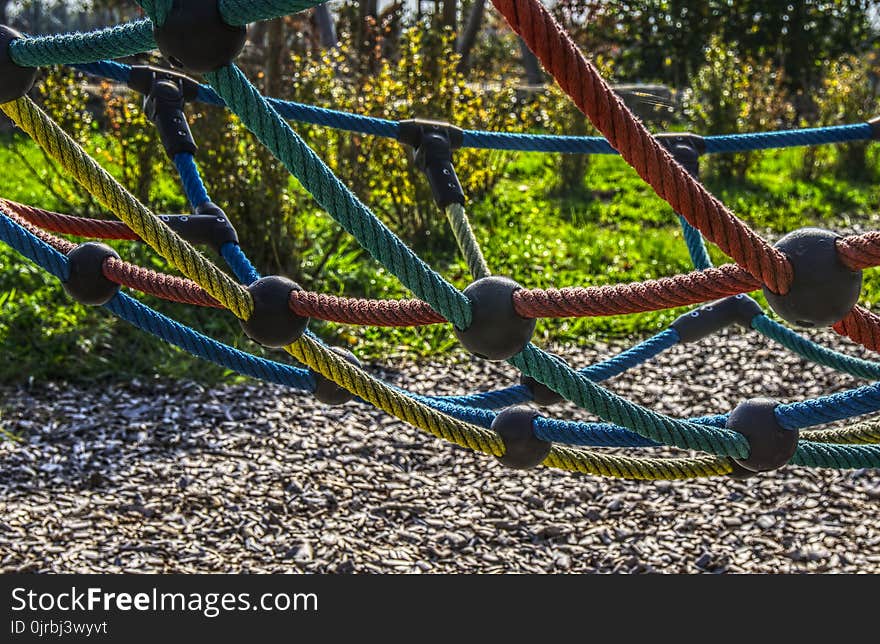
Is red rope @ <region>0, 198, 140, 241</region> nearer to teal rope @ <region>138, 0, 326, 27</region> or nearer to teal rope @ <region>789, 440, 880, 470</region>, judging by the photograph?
teal rope @ <region>138, 0, 326, 27</region>

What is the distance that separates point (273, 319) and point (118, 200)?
0.88 ft

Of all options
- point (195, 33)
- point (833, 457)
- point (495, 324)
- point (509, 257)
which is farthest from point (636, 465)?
point (509, 257)

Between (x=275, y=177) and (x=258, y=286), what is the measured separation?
344 centimetres

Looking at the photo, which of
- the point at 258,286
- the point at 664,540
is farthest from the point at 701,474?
the point at 664,540

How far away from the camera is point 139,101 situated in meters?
5.63

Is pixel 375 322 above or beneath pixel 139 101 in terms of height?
beneath

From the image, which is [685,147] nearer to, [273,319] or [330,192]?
[273,319]

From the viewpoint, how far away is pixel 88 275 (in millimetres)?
1679

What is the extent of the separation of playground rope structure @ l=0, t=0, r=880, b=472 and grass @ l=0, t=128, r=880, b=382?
2178 millimetres

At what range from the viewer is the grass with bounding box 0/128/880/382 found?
13.6ft

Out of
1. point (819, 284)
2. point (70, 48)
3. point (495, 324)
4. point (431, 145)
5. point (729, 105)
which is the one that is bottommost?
point (819, 284)

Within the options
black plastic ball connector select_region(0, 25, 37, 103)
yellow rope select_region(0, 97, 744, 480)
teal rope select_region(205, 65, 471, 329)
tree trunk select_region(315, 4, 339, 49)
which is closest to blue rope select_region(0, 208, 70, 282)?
yellow rope select_region(0, 97, 744, 480)

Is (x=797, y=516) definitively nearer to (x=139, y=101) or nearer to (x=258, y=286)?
(x=258, y=286)

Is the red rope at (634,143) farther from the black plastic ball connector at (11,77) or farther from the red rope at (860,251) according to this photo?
the black plastic ball connector at (11,77)
